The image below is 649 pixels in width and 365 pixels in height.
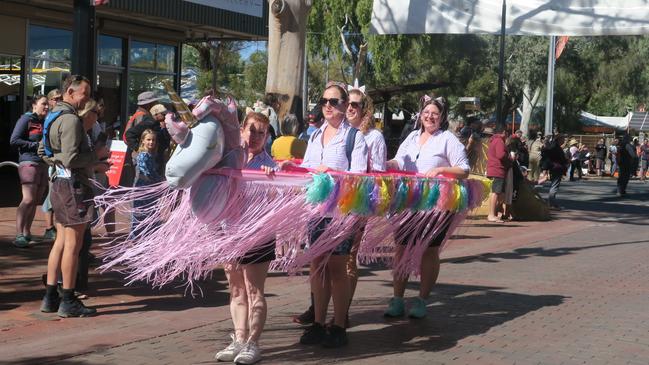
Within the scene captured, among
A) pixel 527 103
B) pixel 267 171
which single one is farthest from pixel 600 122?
pixel 267 171

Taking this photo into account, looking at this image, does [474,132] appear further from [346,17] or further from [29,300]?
[346,17]

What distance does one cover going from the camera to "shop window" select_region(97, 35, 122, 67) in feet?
64.1

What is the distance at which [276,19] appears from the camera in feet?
37.3

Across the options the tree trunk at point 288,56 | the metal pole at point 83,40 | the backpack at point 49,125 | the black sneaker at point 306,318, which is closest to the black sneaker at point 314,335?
the black sneaker at point 306,318

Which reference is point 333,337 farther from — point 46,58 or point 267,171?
point 46,58

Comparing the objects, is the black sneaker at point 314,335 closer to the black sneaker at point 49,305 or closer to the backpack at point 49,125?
the black sneaker at point 49,305

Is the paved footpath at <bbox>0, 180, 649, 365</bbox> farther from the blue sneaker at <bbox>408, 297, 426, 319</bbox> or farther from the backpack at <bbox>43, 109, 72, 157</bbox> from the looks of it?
the backpack at <bbox>43, 109, 72, 157</bbox>

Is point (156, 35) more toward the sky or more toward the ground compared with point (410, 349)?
more toward the sky

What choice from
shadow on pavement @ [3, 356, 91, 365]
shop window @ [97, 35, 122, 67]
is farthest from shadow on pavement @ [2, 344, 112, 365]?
shop window @ [97, 35, 122, 67]

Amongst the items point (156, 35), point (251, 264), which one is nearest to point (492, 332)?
point (251, 264)

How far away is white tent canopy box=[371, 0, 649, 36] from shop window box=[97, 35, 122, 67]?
7554 millimetres

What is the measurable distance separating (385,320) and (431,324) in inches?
15.5

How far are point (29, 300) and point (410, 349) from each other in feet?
11.2

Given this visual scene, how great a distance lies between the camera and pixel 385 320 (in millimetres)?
7633
